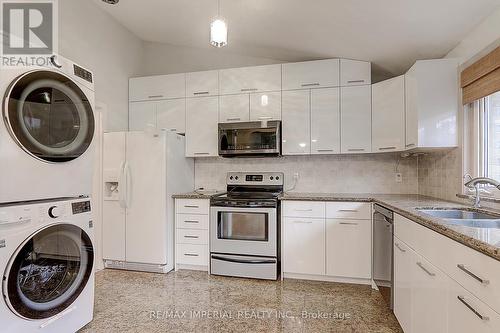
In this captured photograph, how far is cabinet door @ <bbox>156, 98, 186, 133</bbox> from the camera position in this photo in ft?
11.5

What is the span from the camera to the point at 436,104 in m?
2.40

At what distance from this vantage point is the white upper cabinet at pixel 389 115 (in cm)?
269

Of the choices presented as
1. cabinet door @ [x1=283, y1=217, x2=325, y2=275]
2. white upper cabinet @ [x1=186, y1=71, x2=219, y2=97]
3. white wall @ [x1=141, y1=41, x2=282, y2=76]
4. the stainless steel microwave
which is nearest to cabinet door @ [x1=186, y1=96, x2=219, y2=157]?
white upper cabinet @ [x1=186, y1=71, x2=219, y2=97]

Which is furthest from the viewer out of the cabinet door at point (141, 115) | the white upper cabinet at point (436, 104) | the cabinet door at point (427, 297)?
the cabinet door at point (141, 115)

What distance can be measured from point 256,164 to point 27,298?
2.57m

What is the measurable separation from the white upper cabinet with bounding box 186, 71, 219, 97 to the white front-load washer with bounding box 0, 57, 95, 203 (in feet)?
5.15

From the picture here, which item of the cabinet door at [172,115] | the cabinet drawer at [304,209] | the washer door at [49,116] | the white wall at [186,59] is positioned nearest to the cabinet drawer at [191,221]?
the cabinet drawer at [304,209]

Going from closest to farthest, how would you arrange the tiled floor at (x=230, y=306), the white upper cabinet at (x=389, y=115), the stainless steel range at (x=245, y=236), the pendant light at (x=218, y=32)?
the pendant light at (x=218, y=32)
the tiled floor at (x=230, y=306)
the white upper cabinet at (x=389, y=115)
the stainless steel range at (x=245, y=236)

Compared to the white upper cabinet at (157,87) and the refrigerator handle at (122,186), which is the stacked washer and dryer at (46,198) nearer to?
the refrigerator handle at (122,186)

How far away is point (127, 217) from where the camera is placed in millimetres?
3111

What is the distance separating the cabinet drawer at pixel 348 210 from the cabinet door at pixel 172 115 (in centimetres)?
204

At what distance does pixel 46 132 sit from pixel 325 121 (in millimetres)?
2579

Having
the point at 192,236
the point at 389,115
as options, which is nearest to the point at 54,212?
the point at 192,236

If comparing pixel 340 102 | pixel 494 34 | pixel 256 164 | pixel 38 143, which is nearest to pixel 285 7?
pixel 340 102
